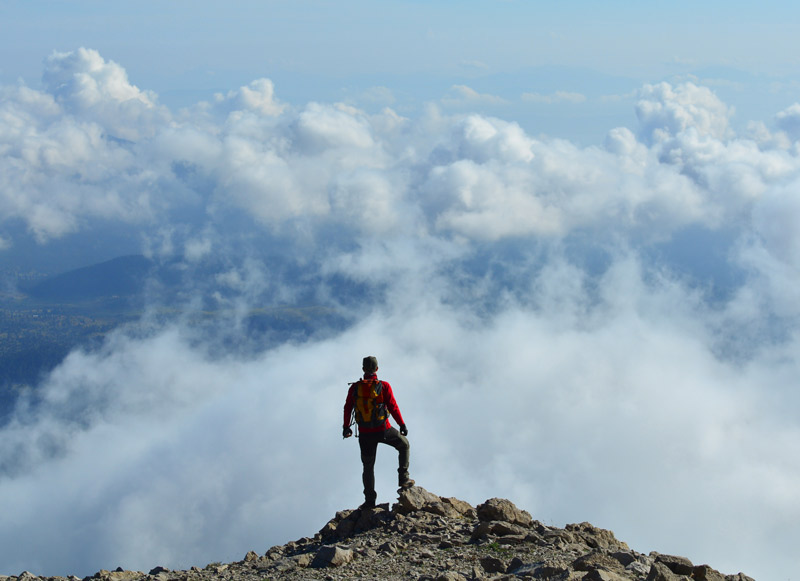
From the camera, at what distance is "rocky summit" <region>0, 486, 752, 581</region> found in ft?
39.3

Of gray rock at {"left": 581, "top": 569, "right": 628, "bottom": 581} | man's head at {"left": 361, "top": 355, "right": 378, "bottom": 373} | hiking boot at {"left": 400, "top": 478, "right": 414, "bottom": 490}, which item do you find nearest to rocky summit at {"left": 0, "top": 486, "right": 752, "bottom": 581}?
gray rock at {"left": 581, "top": 569, "right": 628, "bottom": 581}

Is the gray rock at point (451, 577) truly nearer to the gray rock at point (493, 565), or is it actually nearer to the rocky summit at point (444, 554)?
the rocky summit at point (444, 554)

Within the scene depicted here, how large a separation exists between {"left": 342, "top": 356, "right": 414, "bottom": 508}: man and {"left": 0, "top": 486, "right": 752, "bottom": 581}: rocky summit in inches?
42.8

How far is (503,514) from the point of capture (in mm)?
15453

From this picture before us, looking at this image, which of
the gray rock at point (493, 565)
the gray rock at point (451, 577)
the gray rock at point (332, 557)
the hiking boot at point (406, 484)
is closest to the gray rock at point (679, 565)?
the gray rock at point (493, 565)

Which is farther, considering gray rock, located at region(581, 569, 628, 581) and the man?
the man

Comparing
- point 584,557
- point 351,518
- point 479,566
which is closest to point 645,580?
point 584,557

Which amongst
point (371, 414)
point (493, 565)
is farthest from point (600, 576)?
point (371, 414)

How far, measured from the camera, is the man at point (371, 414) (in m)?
15.6

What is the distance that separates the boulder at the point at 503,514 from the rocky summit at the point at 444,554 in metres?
0.02

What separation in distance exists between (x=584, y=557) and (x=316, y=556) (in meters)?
4.97

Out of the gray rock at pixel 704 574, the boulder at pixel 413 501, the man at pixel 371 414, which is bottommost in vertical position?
the gray rock at pixel 704 574

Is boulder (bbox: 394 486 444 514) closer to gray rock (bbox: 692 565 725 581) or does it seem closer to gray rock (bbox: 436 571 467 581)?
gray rock (bbox: 436 571 467 581)

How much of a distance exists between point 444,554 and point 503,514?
2.31 meters
